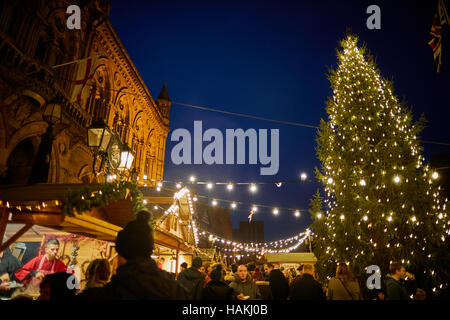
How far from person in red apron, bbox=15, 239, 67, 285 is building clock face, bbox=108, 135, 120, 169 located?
2.43 m

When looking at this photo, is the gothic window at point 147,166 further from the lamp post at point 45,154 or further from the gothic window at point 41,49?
the lamp post at point 45,154

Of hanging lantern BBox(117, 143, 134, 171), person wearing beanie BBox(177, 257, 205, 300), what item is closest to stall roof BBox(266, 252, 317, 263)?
hanging lantern BBox(117, 143, 134, 171)

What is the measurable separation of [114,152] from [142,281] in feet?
18.7

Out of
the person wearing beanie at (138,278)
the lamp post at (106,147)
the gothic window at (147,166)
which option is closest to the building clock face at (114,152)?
the lamp post at (106,147)

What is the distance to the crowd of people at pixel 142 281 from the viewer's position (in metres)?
1.89

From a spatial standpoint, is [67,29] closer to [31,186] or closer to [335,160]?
[31,186]

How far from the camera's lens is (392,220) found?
26.6 ft

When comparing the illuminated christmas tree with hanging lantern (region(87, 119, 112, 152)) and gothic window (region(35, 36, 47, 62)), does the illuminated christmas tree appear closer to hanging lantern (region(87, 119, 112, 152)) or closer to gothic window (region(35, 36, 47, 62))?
hanging lantern (region(87, 119, 112, 152))

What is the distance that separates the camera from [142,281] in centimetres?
188

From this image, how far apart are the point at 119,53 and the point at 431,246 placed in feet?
56.9

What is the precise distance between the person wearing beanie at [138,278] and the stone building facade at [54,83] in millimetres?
6844

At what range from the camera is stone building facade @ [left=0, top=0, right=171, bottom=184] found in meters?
8.45
